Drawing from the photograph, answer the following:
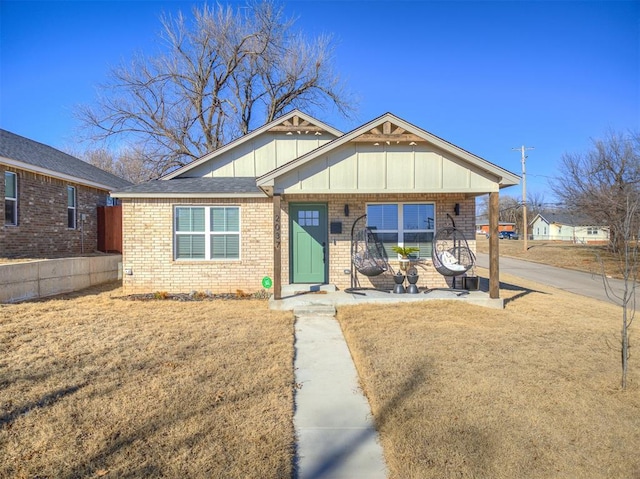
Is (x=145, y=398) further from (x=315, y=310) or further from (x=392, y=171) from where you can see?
(x=392, y=171)

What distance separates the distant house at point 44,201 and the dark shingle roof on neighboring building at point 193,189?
12.9 feet

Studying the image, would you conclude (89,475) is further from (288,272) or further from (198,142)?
(198,142)

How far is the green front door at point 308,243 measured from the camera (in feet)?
31.6

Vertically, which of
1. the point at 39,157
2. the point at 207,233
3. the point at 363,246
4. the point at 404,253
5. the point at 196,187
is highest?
Answer: the point at 39,157

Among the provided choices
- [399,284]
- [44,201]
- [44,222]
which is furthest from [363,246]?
[44,201]

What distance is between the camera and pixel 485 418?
3.24m

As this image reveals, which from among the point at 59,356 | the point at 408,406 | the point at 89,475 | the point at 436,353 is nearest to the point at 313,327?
the point at 436,353

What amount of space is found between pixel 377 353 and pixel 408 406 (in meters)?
1.46

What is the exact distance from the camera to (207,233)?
372 inches

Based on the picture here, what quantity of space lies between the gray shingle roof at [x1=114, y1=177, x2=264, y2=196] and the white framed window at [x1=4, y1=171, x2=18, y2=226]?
3886 millimetres

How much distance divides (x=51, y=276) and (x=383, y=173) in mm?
8323

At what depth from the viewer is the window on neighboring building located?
12914mm

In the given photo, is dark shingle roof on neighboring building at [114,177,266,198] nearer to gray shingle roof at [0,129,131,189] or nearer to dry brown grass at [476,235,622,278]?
gray shingle roof at [0,129,131,189]

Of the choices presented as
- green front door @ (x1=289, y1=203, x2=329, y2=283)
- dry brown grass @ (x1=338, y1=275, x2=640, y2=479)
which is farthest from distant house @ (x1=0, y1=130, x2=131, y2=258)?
dry brown grass @ (x1=338, y1=275, x2=640, y2=479)
